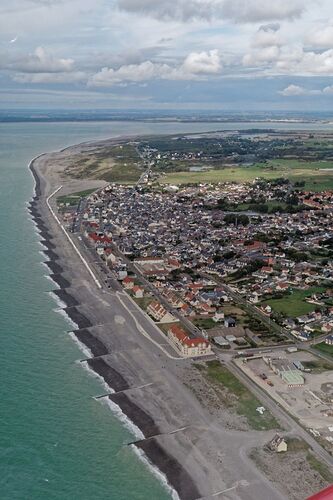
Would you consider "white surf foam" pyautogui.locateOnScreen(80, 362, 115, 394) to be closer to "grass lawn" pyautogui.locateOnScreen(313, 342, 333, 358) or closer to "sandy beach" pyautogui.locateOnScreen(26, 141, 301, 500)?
"sandy beach" pyautogui.locateOnScreen(26, 141, 301, 500)

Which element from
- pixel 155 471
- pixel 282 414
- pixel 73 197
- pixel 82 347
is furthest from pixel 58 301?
pixel 73 197

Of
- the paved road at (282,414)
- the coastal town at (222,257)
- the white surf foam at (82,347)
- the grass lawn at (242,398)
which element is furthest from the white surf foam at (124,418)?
the coastal town at (222,257)

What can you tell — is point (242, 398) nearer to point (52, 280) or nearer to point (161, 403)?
point (161, 403)

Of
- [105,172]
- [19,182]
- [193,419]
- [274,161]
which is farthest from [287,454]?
[274,161]

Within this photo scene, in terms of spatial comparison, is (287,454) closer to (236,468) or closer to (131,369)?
(236,468)

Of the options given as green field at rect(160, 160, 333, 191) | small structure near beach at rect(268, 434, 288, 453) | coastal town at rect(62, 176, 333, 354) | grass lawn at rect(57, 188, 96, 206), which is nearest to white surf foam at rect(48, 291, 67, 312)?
coastal town at rect(62, 176, 333, 354)

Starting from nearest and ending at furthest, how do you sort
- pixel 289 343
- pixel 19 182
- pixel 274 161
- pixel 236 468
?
pixel 236 468 < pixel 289 343 < pixel 19 182 < pixel 274 161
